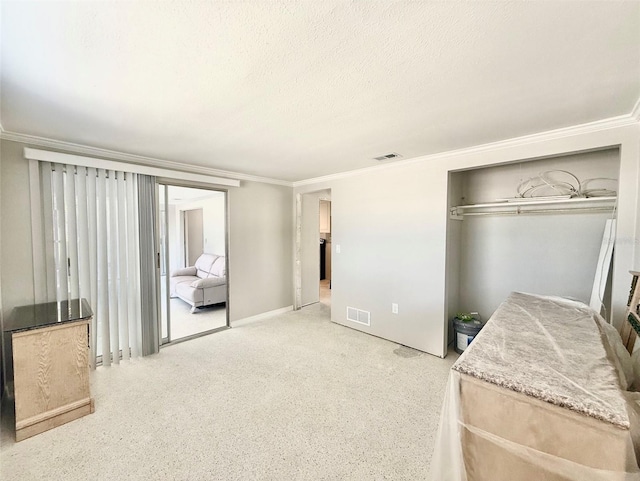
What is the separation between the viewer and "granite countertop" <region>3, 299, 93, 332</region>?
1.93 meters

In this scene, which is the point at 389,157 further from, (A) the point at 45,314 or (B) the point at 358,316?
(A) the point at 45,314

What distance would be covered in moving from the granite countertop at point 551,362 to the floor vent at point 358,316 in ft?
7.08

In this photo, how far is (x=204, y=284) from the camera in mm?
4656

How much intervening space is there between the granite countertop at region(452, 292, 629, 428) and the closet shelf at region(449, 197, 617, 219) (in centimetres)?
134

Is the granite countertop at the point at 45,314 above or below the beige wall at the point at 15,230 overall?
below

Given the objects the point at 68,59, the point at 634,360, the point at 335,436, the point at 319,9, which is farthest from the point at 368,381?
the point at 68,59

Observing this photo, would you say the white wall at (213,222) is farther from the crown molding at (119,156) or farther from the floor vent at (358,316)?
the floor vent at (358,316)

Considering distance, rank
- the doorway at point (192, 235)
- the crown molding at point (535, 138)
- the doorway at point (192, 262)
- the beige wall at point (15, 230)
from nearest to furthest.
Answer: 1. the crown molding at point (535, 138)
2. the beige wall at point (15, 230)
3. the doorway at point (192, 262)
4. the doorway at point (192, 235)

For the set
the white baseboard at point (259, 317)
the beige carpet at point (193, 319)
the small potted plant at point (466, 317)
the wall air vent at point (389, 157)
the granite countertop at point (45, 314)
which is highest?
the wall air vent at point (389, 157)

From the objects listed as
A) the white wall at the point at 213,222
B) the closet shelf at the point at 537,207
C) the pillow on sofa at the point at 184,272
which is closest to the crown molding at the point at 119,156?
the white wall at the point at 213,222

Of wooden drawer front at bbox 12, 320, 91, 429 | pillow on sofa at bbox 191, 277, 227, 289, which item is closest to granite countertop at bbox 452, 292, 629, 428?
wooden drawer front at bbox 12, 320, 91, 429

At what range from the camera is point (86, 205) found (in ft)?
8.89

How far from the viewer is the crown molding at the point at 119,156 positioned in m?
2.40

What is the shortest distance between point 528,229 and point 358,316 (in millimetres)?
2339
